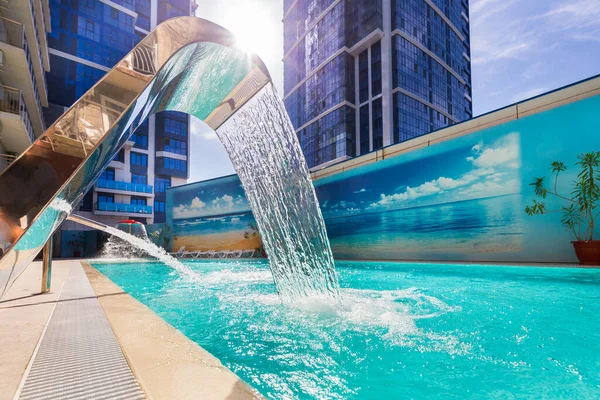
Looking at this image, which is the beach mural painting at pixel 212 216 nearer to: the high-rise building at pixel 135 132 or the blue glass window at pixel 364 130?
the high-rise building at pixel 135 132

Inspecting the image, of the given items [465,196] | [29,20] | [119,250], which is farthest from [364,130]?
[29,20]

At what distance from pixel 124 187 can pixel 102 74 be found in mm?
9603

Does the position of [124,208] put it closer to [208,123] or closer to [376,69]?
[376,69]

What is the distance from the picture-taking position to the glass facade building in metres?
25.0

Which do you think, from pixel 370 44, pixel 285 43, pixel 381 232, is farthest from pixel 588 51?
pixel 285 43

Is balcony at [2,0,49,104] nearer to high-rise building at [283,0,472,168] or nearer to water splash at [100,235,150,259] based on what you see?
water splash at [100,235,150,259]

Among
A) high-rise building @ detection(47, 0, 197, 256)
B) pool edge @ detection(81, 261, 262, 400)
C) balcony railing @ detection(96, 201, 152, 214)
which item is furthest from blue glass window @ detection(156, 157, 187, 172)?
pool edge @ detection(81, 261, 262, 400)

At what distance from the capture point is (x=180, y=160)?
110ft

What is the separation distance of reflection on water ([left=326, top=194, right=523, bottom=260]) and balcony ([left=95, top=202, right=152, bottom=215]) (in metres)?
20.9

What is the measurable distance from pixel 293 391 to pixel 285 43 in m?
46.3

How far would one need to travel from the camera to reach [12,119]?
1138 centimetres

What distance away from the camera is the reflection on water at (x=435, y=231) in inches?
385

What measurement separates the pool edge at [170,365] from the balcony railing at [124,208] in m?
28.3

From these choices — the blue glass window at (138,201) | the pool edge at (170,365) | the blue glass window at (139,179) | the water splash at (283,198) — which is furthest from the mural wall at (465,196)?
the blue glass window at (139,179)
